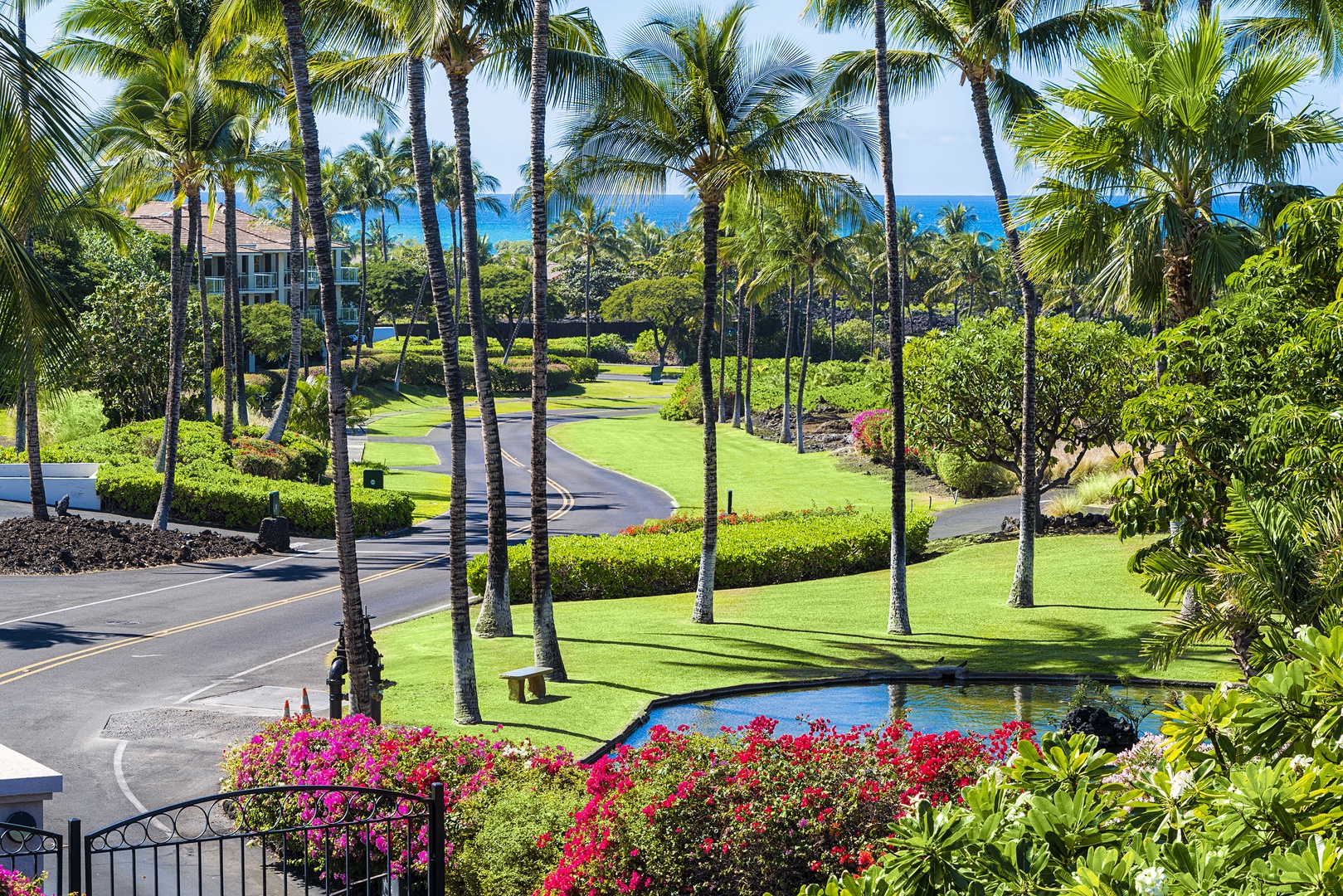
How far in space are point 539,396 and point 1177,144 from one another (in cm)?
963

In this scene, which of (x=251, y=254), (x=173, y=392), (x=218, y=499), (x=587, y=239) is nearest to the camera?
(x=173, y=392)

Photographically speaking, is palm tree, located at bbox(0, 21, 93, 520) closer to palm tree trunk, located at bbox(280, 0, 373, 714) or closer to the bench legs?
palm tree trunk, located at bbox(280, 0, 373, 714)

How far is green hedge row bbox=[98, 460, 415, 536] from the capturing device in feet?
107

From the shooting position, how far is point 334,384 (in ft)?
44.6

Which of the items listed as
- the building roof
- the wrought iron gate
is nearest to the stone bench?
the wrought iron gate

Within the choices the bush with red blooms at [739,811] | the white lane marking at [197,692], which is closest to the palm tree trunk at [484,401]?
the white lane marking at [197,692]

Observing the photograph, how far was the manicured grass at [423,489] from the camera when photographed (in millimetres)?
40406

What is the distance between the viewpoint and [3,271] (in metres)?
8.60

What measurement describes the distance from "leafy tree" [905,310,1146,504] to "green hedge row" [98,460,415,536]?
16.7 metres

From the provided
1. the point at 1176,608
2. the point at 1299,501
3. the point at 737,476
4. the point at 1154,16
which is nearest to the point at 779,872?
the point at 1299,501

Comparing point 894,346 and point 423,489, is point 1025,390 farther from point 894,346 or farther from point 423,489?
point 423,489

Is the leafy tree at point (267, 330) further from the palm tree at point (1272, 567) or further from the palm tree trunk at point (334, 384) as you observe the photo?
the palm tree at point (1272, 567)

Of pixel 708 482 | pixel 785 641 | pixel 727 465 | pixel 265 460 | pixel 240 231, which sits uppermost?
pixel 240 231

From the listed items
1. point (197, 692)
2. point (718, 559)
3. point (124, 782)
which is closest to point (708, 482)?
point (718, 559)
